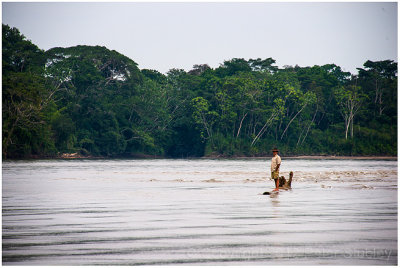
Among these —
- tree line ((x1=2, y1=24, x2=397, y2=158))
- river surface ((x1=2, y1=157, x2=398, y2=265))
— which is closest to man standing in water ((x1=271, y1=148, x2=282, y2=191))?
river surface ((x1=2, y1=157, x2=398, y2=265))

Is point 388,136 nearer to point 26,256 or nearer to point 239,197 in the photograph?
point 239,197

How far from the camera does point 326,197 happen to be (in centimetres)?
2027

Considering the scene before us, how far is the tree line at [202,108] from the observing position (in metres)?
88.8

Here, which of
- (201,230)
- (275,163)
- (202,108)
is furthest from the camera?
(202,108)

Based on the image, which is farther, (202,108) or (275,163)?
(202,108)

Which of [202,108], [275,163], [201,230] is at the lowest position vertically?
[201,230]

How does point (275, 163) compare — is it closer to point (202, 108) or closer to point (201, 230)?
point (201, 230)

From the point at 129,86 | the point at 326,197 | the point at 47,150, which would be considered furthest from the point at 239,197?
the point at 129,86

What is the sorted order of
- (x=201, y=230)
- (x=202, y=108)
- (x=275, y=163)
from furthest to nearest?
(x=202, y=108), (x=275, y=163), (x=201, y=230)

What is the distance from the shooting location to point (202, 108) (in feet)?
312

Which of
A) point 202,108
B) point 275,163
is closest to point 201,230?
point 275,163

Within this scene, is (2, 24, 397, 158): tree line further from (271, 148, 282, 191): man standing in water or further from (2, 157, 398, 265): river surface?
(2, 157, 398, 265): river surface

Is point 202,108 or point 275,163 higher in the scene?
point 202,108

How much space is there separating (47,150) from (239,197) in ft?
209
